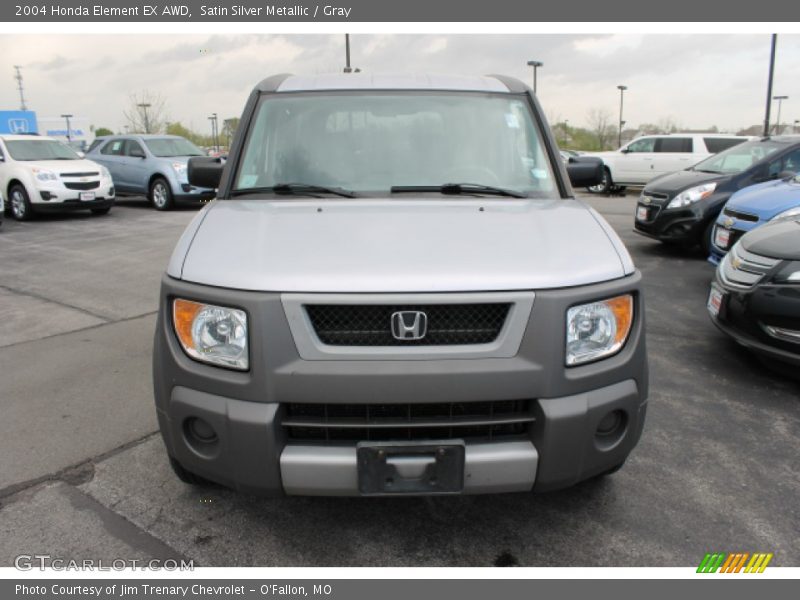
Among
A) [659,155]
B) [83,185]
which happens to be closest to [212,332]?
[83,185]

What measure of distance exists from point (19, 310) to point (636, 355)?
237 inches

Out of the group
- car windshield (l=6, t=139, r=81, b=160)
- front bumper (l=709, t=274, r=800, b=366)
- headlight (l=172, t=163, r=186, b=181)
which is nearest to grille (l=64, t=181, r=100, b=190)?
car windshield (l=6, t=139, r=81, b=160)

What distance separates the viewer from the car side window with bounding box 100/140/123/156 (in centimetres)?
1528

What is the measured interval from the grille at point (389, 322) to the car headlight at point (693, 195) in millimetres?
7303

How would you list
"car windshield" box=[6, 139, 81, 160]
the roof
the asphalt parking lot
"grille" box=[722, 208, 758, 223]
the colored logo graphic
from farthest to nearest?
"car windshield" box=[6, 139, 81, 160] < "grille" box=[722, 208, 758, 223] < the roof < the asphalt parking lot < the colored logo graphic

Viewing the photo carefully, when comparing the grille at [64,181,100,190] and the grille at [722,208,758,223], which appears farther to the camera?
the grille at [64,181,100,190]

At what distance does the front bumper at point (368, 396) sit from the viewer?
207 centimetres

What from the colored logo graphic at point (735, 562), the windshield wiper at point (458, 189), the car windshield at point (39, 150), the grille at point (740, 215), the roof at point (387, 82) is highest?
the roof at point (387, 82)

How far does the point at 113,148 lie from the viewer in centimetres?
1545

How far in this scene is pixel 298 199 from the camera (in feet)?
9.49

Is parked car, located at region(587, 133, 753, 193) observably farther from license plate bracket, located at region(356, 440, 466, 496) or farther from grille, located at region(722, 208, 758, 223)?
license plate bracket, located at region(356, 440, 466, 496)

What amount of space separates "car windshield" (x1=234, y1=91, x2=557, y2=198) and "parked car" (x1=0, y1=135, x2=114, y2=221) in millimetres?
11111

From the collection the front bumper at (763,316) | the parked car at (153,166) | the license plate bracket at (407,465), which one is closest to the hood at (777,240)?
the front bumper at (763,316)

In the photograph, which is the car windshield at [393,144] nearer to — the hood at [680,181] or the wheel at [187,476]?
the wheel at [187,476]
